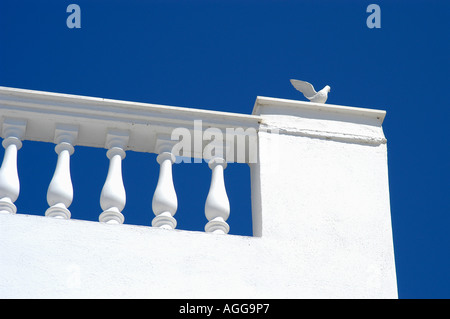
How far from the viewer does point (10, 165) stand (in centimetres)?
595

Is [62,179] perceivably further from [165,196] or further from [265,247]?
[265,247]

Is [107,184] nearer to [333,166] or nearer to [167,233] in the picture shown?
[167,233]

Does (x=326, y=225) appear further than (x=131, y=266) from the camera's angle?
Yes

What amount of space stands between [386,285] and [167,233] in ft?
3.94

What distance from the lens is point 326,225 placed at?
5.98m

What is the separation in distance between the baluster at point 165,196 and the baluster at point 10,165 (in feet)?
2.50

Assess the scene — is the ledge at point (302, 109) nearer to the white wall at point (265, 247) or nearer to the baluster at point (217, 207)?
the white wall at point (265, 247)

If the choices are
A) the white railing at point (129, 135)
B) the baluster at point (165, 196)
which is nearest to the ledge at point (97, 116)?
the white railing at point (129, 135)

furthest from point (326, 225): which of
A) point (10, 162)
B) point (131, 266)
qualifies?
point (10, 162)

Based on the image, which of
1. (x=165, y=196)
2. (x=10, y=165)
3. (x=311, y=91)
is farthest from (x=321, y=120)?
(x=10, y=165)

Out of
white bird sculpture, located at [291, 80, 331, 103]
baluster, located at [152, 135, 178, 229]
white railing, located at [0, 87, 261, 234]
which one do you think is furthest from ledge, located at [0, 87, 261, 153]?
white bird sculpture, located at [291, 80, 331, 103]

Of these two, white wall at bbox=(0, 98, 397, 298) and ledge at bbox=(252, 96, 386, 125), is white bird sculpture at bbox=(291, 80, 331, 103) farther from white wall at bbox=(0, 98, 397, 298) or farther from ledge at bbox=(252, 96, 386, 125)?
white wall at bbox=(0, 98, 397, 298)

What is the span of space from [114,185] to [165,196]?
0.29 meters

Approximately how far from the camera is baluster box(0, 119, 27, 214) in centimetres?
582
